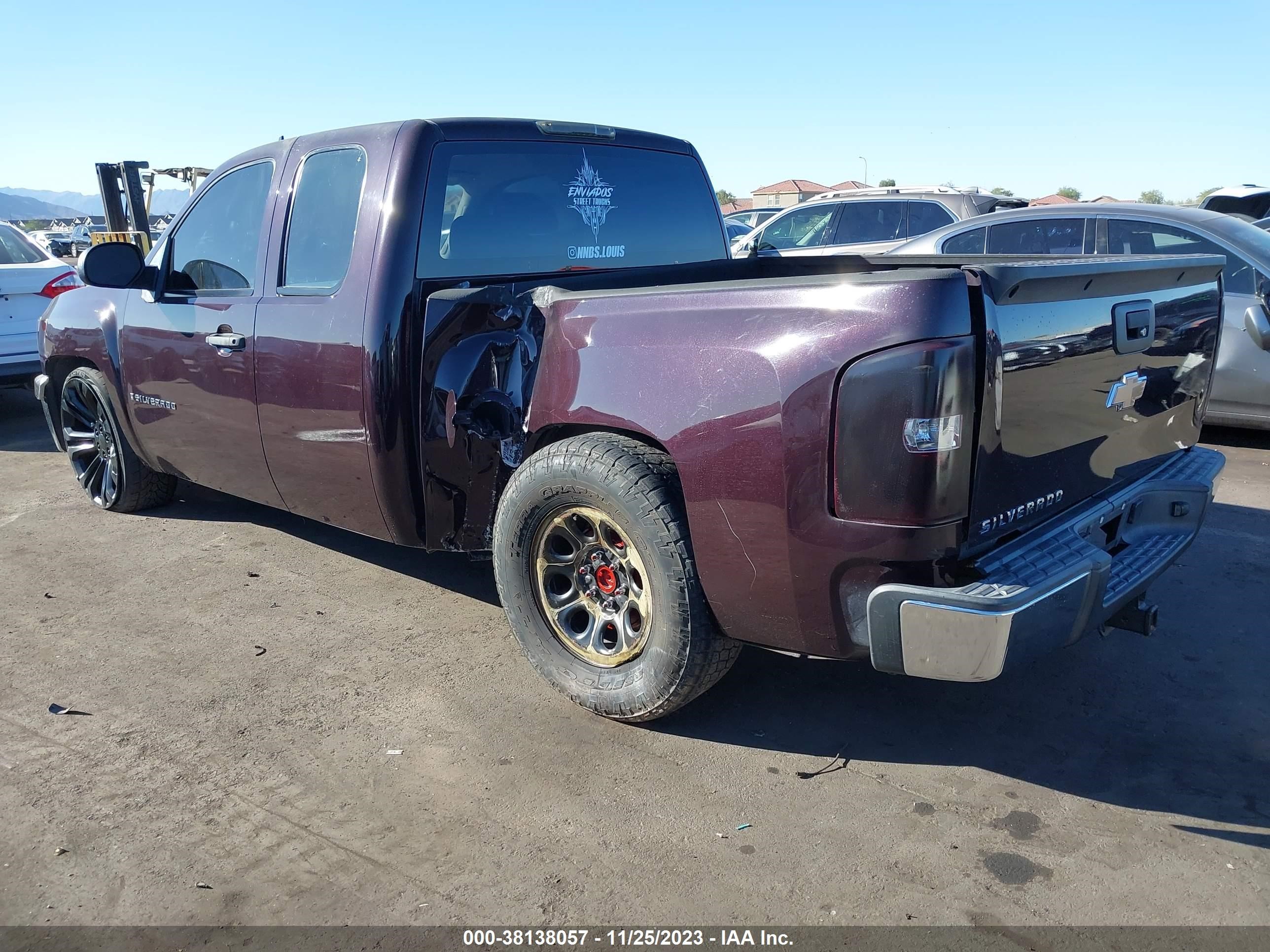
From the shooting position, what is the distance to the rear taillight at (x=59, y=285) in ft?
26.9

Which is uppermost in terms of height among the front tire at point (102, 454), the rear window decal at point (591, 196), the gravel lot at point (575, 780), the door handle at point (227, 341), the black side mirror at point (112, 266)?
the rear window decal at point (591, 196)

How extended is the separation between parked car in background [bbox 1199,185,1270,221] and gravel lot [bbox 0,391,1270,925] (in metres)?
8.66

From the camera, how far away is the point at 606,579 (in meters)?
3.28

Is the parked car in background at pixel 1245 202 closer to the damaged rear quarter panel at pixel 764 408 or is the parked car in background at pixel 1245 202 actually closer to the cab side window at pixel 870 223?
the cab side window at pixel 870 223

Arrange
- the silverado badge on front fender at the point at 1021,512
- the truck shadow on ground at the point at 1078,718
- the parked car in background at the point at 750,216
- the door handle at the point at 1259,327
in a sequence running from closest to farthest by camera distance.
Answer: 1. the silverado badge on front fender at the point at 1021,512
2. the truck shadow on ground at the point at 1078,718
3. the door handle at the point at 1259,327
4. the parked car in background at the point at 750,216

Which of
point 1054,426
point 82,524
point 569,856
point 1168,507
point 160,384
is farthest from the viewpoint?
point 82,524

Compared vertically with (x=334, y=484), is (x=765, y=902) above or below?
below

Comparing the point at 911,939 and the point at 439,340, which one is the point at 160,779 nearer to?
the point at 439,340

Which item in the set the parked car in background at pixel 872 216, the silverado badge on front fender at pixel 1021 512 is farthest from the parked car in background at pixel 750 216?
the silverado badge on front fender at pixel 1021 512

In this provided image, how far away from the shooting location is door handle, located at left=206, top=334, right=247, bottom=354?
13.7ft

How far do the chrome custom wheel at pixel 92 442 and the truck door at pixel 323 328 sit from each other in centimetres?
191

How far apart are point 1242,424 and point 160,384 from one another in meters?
6.62

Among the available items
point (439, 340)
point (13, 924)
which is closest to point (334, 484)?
point (439, 340)

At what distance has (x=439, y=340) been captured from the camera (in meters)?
3.54
